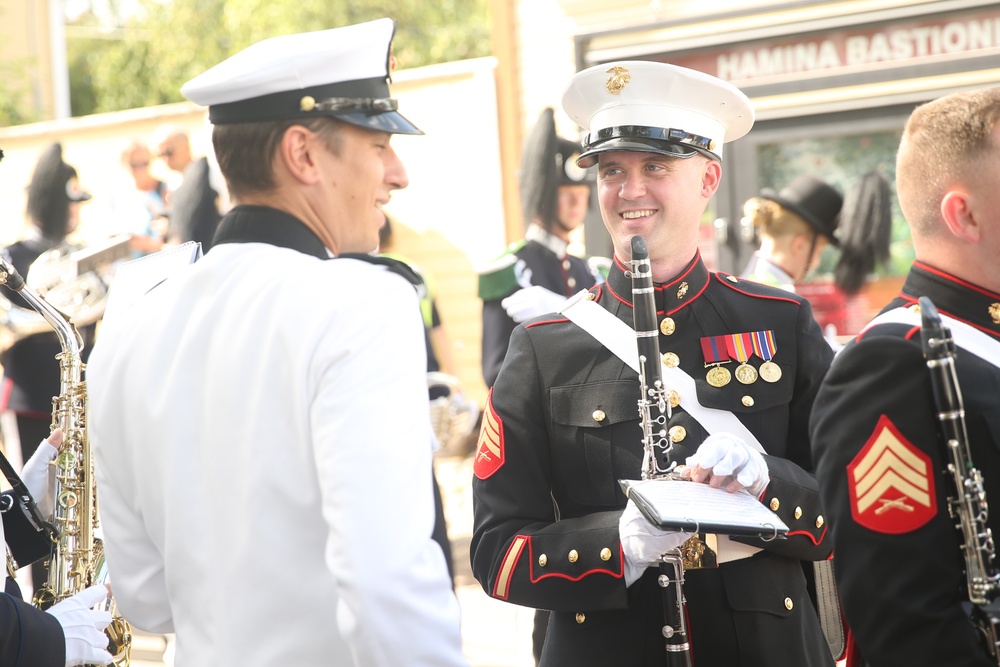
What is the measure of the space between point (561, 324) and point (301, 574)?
110 centimetres

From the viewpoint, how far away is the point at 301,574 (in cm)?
180

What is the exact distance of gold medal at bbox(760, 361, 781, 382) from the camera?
2553 mm

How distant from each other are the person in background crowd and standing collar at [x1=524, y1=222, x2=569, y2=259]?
971 mm

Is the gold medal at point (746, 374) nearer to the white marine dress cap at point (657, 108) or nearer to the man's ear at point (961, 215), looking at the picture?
the white marine dress cap at point (657, 108)

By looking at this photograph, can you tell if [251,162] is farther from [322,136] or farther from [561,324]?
[561,324]

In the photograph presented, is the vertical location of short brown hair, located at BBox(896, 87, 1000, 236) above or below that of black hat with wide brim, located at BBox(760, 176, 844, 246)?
above

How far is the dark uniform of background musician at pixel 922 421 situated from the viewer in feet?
6.17

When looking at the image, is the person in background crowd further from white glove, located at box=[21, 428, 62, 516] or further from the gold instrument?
white glove, located at box=[21, 428, 62, 516]

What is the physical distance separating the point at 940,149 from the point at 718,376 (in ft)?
2.39

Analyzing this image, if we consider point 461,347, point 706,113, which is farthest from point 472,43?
point 706,113

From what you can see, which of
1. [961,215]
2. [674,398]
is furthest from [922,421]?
[674,398]

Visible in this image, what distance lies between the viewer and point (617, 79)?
2734mm

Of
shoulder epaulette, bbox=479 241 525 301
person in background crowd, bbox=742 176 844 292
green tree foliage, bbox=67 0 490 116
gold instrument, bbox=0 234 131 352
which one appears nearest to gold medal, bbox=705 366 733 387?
shoulder epaulette, bbox=479 241 525 301

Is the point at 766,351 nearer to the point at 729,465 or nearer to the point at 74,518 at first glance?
the point at 729,465
